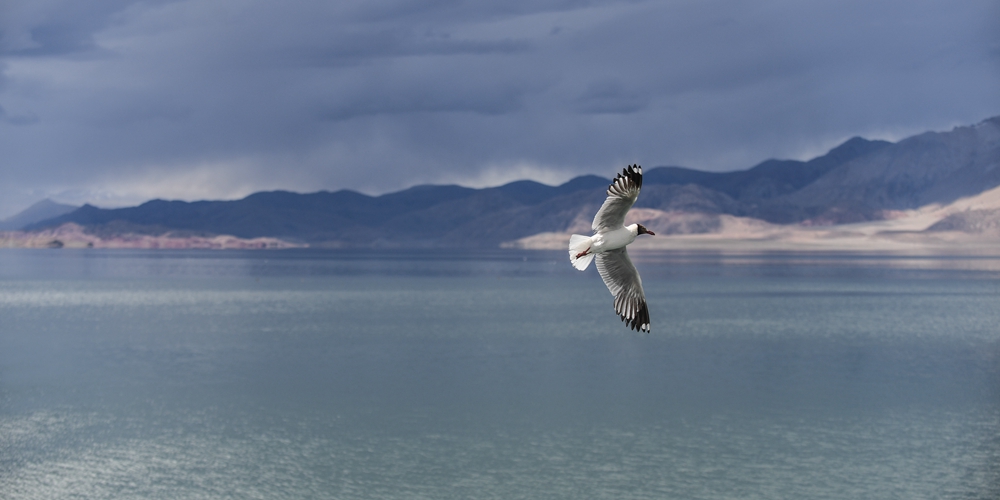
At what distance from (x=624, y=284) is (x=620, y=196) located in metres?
Result: 2.54

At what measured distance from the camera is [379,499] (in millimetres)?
38781

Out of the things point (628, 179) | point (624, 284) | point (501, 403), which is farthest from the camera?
point (501, 403)

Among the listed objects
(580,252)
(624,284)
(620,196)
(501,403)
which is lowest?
(501,403)

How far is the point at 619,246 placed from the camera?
14.9 metres

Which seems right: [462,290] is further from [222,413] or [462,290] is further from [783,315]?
[222,413]

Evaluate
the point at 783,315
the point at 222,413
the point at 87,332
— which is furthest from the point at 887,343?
the point at 87,332

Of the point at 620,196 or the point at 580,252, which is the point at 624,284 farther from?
the point at 620,196

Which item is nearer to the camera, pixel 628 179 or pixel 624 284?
pixel 628 179

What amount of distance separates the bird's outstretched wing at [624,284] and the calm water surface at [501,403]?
24472mm

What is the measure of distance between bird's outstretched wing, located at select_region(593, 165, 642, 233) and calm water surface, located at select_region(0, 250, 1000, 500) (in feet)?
86.4

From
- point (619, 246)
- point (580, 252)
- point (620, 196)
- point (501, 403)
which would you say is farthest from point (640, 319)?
point (501, 403)

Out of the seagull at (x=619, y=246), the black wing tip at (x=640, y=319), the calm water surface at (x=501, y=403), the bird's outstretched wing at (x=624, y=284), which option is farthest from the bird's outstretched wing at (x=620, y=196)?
the calm water surface at (x=501, y=403)

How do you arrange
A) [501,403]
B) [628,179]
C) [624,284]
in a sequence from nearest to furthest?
[628,179]
[624,284]
[501,403]

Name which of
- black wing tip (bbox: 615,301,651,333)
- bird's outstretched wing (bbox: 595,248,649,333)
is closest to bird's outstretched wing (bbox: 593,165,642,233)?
bird's outstretched wing (bbox: 595,248,649,333)
